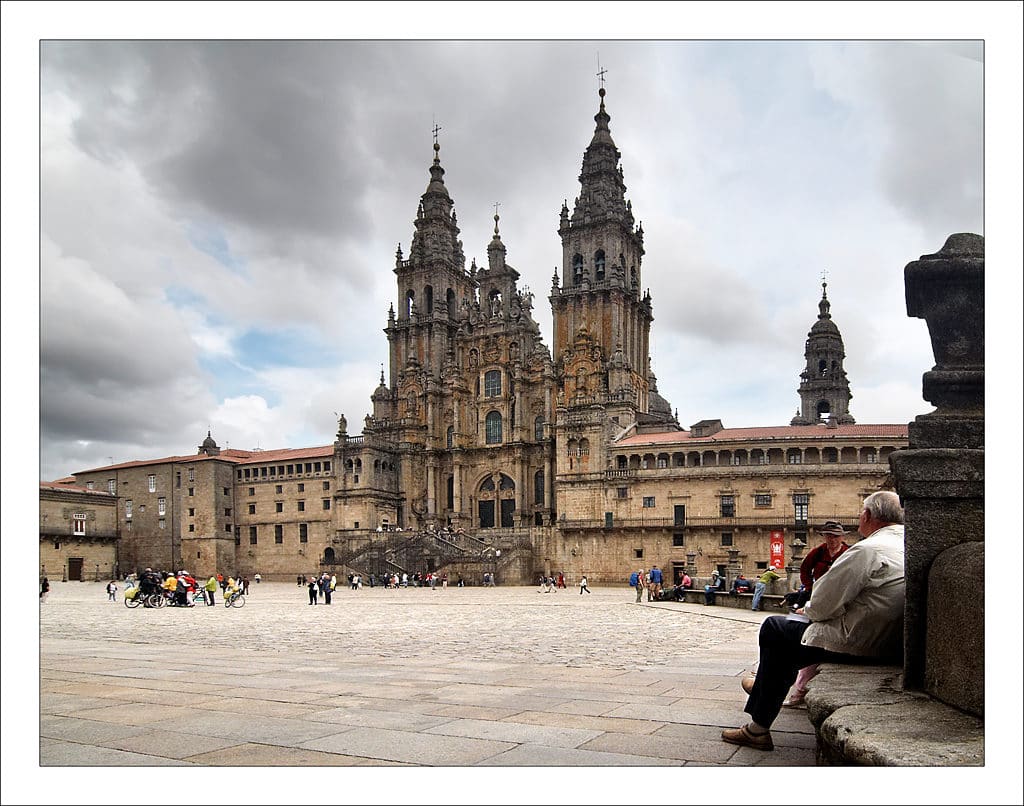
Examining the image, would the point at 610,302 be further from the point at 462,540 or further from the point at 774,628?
the point at 774,628

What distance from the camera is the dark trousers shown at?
16.9ft

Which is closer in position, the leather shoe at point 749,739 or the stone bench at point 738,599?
the leather shoe at point 749,739

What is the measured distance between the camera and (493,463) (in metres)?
70.3

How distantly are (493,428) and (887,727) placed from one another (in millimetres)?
67999

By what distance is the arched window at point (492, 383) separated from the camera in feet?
238

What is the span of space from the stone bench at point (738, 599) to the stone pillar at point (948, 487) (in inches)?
654

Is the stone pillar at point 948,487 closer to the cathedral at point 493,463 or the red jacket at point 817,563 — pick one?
the red jacket at point 817,563

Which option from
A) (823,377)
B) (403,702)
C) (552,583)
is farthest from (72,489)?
(403,702)

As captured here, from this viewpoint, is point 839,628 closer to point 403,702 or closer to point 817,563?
point 817,563

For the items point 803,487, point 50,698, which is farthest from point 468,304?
point 50,698

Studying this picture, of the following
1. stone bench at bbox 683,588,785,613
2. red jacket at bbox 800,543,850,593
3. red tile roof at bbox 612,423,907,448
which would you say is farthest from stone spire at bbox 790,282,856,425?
red jacket at bbox 800,543,850,593

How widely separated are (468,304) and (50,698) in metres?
73.3

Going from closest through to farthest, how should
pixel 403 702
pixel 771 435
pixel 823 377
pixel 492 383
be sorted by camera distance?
pixel 403 702 → pixel 771 435 → pixel 492 383 → pixel 823 377

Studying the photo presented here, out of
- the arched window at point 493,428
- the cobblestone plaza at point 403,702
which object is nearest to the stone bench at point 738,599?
the cobblestone plaza at point 403,702
